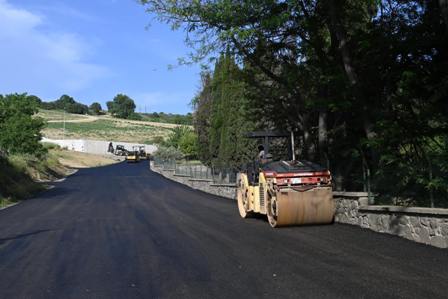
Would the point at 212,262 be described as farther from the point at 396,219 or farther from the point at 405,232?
the point at 396,219

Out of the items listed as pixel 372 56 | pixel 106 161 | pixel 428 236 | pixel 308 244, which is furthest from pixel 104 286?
pixel 106 161

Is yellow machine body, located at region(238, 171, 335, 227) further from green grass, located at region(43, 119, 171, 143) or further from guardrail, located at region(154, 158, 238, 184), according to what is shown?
green grass, located at region(43, 119, 171, 143)

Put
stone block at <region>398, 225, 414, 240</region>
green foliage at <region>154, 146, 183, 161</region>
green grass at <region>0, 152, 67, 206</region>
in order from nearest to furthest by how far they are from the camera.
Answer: stone block at <region>398, 225, 414, 240</region>
green grass at <region>0, 152, 67, 206</region>
green foliage at <region>154, 146, 183, 161</region>

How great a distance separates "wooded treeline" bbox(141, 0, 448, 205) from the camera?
12320 mm

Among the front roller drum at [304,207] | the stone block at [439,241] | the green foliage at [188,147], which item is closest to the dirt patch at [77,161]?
the green foliage at [188,147]

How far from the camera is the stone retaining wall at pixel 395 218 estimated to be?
1025 cm

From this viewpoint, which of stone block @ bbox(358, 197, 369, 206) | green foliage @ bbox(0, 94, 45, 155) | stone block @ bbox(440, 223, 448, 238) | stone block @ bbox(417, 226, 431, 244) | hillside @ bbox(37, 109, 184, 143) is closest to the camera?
stone block @ bbox(440, 223, 448, 238)

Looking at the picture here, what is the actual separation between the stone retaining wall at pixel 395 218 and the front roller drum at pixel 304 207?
0.52 metres

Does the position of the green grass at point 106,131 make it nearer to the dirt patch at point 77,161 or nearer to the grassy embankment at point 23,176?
the dirt patch at point 77,161

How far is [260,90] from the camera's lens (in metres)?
20.7

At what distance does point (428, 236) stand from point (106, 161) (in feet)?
259

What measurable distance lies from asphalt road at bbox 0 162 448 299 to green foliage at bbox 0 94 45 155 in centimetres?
3341

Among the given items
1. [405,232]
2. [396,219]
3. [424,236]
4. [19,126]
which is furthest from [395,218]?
[19,126]

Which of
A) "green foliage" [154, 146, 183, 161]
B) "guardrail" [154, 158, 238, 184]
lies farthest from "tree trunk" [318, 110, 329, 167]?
"green foliage" [154, 146, 183, 161]
